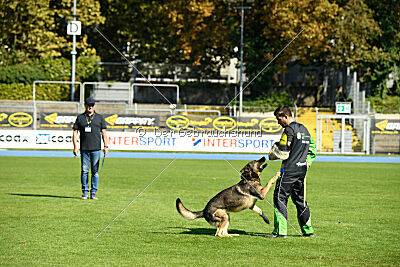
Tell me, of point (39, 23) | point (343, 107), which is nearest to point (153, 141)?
point (343, 107)

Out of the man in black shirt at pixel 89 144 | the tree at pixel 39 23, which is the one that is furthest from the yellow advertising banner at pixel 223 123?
the man in black shirt at pixel 89 144

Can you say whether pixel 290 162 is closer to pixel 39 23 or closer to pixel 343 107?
pixel 343 107

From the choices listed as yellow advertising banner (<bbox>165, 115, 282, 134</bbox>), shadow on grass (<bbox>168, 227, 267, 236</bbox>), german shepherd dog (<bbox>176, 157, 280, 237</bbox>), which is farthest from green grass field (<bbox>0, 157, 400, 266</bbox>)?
yellow advertising banner (<bbox>165, 115, 282, 134</bbox>)

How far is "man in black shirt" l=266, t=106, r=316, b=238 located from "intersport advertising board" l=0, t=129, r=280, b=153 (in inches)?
745

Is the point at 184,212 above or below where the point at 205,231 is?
above

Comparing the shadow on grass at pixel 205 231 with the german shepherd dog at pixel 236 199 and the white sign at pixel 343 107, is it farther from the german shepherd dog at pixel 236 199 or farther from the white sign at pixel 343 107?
the white sign at pixel 343 107

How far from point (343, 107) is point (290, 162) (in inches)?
1058

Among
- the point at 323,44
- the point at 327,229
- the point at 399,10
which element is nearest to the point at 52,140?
the point at 323,44

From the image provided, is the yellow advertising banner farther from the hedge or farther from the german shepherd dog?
the german shepherd dog

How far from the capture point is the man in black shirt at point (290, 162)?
8.84 m

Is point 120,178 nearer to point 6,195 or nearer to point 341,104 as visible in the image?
point 6,195

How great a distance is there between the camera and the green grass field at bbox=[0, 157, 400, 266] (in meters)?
7.82

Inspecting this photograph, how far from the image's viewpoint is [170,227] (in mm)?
10102

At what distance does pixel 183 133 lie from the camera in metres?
30.3
